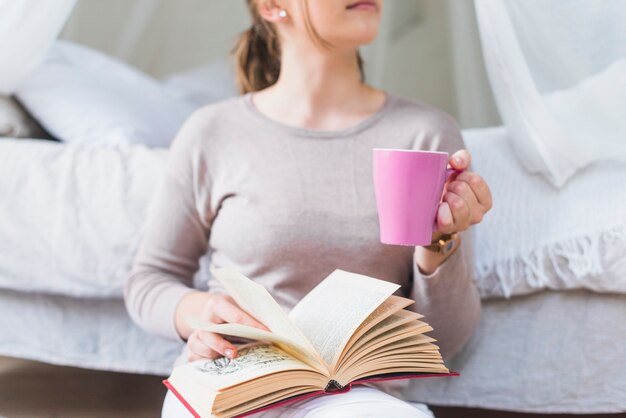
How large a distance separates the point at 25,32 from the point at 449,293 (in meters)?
0.91

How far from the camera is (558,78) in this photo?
1.16 m

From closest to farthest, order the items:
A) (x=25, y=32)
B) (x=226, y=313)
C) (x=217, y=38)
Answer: (x=226, y=313), (x=25, y=32), (x=217, y=38)

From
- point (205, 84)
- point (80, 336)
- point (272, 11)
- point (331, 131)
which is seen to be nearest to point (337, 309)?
point (331, 131)

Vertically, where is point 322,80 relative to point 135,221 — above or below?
above

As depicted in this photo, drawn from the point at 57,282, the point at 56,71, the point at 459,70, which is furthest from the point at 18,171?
the point at 459,70

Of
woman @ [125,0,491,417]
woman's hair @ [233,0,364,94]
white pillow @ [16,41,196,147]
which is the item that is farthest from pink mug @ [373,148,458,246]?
white pillow @ [16,41,196,147]

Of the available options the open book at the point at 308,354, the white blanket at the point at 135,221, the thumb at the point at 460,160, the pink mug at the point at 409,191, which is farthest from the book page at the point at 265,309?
the white blanket at the point at 135,221

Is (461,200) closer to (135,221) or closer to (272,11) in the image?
(272,11)

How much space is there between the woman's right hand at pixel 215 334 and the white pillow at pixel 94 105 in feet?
2.24

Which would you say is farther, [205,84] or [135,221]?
[205,84]

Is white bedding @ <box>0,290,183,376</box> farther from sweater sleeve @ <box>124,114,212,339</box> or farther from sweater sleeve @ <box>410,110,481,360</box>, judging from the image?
sweater sleeve @ <box>410,110,481,360</box>

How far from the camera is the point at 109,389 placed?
1.58 meters

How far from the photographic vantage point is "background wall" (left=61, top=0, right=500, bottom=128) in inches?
90.2

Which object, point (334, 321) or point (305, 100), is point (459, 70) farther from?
point (334, 321)
